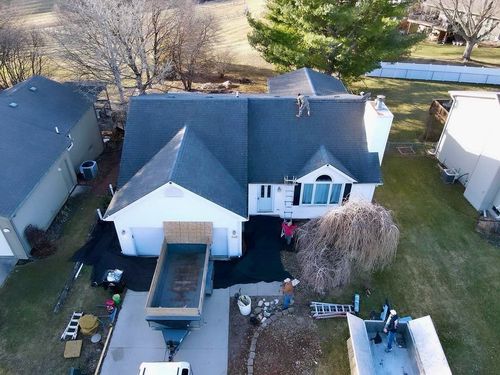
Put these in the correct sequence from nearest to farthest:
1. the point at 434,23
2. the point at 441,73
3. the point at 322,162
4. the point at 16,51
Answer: the point at 322,162 → the point at 16,51 → the point at 441,73 → the point at 434,23

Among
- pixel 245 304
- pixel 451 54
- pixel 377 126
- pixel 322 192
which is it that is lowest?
pixel 245 304

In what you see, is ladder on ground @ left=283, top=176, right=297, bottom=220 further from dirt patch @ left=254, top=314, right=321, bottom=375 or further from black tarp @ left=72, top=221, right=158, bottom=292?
black tarp @ left=72, top=221, right=158, bottom=292

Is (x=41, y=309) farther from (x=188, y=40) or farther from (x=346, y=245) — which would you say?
(x=188, y=40)

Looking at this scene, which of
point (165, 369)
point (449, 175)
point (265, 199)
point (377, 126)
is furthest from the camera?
point (449, 175)

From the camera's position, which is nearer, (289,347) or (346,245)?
(289,347)

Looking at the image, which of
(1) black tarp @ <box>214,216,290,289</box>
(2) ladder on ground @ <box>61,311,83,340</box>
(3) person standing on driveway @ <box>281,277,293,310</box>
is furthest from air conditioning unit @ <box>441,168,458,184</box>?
(2) ladder on ground @ <box>61,311,83,340</box>

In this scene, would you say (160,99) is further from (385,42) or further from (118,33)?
(385,42)

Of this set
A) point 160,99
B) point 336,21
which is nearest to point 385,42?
point 336,21

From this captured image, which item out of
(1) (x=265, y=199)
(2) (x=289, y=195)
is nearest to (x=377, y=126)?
(2) (x=289, y=195)
